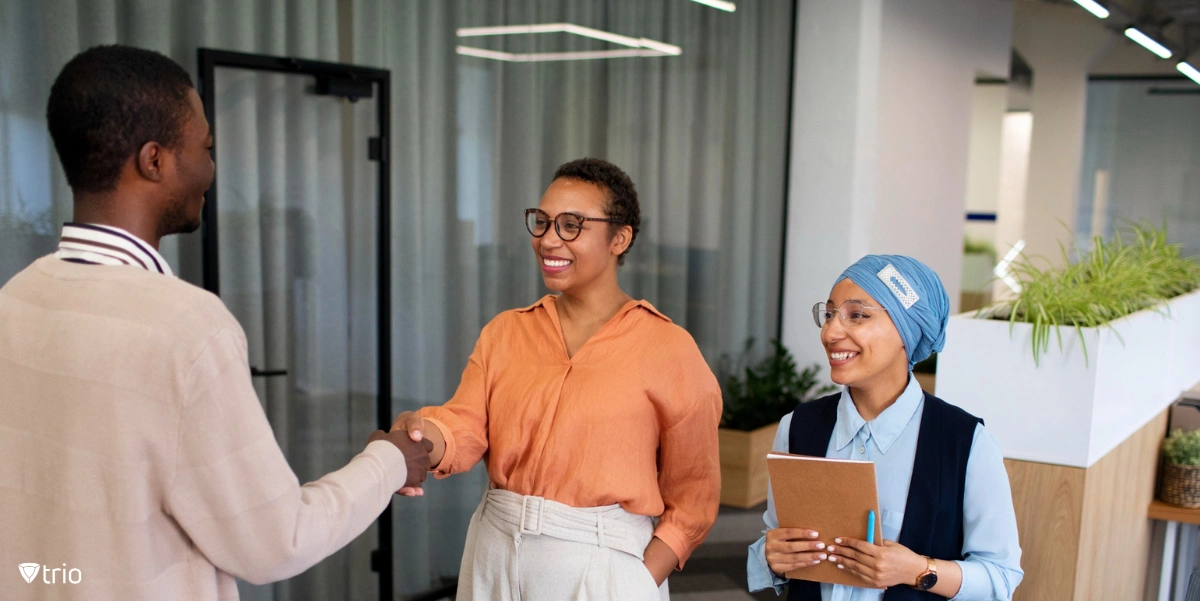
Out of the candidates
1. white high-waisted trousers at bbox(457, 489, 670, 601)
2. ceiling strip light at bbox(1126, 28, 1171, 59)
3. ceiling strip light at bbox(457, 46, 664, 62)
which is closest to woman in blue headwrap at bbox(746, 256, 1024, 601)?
white high-waisted trousers at bbox(457, 489, 670, 601)

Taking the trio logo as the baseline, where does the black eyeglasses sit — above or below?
above

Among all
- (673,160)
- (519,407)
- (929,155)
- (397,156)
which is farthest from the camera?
(929,155)

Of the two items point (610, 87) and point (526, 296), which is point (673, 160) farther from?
point (526, 296)

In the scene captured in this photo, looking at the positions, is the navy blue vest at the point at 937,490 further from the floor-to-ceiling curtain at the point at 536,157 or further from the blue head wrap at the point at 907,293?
the floor-to-ceiling curtain at the point at 536,157

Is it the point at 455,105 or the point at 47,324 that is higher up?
the point at 455,105

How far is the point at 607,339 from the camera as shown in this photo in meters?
1.91

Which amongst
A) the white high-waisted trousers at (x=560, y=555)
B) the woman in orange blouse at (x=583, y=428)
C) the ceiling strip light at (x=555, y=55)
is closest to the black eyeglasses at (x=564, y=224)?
the woman in orange blouse at (x=583, y=428)

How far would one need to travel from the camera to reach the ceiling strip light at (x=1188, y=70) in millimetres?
9720

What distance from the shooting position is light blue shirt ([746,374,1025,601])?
1.74 metres

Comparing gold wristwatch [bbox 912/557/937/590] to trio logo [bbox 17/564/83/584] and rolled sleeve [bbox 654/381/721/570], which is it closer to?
rolled sleeve [bbox 654/381/721/570]

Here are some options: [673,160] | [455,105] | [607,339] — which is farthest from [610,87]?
[607,339]

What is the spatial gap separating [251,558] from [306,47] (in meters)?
2.40

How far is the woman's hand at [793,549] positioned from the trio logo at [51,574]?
1.15 metres

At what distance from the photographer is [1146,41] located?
809 cm
